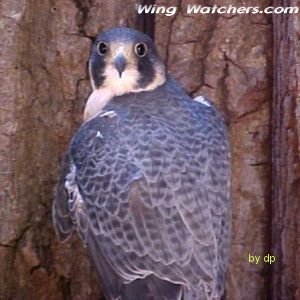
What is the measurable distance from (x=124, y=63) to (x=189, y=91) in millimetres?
426

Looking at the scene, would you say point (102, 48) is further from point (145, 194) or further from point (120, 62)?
point (145, 194)

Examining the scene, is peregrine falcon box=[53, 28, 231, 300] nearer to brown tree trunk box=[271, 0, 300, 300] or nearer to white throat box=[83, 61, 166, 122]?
white throat box=[83, 61, 166, 122]

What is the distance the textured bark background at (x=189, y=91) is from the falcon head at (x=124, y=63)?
8.4 inches

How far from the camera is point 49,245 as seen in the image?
320 cm

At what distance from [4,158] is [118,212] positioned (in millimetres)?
505

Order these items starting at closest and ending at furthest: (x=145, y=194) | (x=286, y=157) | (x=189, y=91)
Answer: (x=145, y=194)
(x=286, y=157)
(x=189, y=91)

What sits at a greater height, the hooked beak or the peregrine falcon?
the hooked beak

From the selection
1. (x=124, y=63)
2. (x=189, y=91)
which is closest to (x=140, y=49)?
(x=124, y=63)

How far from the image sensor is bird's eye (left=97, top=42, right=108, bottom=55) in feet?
9.75

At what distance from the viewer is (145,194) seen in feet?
9.05

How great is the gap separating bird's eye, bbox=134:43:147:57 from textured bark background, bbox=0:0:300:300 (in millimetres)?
329

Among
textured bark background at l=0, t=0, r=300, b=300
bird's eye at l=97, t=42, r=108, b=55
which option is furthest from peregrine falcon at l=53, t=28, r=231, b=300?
textured bark background at l=0, t=0, r=300, b=300

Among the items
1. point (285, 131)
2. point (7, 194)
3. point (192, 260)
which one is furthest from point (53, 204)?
point (285, 131)

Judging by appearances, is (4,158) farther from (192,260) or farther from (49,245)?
(192,260)
